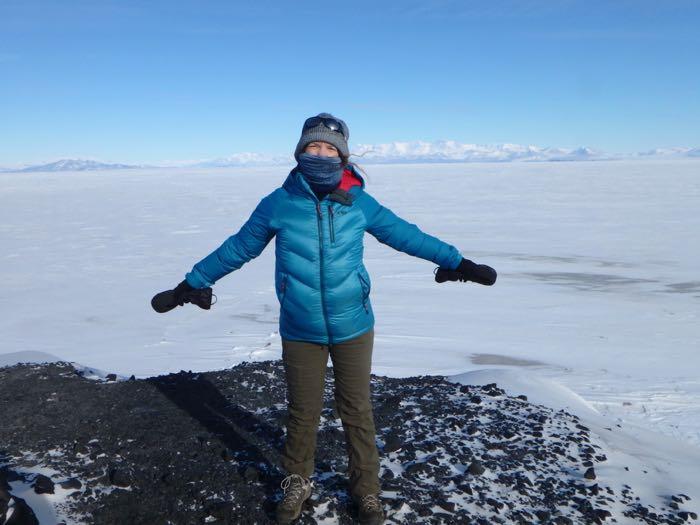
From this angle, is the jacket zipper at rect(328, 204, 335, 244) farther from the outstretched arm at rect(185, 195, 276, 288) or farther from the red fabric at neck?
the outstretched arm at rect(185, 195, 276, 288)

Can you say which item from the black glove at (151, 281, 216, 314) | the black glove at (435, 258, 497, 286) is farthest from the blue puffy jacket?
the black glove at (435, 258, 497, 286)

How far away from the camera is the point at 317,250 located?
2.75 m

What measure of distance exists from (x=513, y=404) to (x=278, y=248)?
122 inches

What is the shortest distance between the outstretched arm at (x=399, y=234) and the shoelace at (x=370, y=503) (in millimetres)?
1307

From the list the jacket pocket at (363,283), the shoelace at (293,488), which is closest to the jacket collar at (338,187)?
the jacket pocket at (363,283)

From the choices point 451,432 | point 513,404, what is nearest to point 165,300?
point 451,432

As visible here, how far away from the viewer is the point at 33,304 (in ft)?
36.0

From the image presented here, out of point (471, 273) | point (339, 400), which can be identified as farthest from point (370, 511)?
point (471, 273)

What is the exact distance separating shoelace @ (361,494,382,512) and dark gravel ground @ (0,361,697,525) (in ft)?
0.52

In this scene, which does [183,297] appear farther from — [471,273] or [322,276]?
[471,273]

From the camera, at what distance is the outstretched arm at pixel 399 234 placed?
285 centimetres

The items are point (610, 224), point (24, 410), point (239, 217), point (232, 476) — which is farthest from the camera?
point (239, 217)

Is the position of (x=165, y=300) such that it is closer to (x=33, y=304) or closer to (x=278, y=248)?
(x=278, y=248)

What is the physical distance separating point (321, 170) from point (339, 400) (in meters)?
1.20
